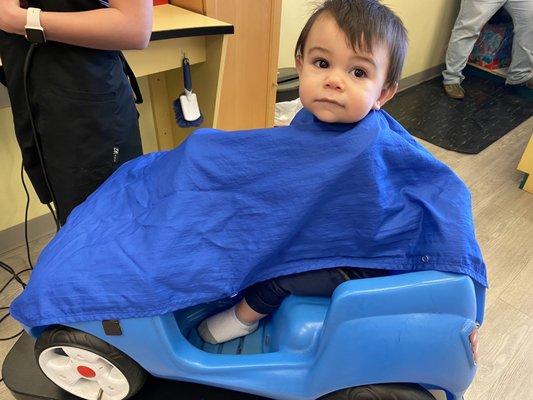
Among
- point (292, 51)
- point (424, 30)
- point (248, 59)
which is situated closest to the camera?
point (248, 59)

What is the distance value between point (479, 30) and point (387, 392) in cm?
263

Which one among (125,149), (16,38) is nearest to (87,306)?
(125,149)

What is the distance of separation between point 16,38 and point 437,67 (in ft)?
9.69

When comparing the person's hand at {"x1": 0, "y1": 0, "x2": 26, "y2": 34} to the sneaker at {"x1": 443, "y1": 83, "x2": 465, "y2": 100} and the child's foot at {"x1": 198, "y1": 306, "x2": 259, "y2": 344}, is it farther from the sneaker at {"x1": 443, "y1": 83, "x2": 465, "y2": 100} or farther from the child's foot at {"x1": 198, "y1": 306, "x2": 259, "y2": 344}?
the sneaker at {"x1": 443, "y1": 83, "x2": 465, "y2": 100}

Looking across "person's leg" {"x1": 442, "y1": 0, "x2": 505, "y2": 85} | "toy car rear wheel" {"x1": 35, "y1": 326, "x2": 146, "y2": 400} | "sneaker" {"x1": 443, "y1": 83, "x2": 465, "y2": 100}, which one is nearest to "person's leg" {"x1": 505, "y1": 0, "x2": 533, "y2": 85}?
"person's leg" {"x1": 442, "y1": 0, "x2": 505, "y2": 85}

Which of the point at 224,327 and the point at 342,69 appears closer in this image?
the point at 342,69

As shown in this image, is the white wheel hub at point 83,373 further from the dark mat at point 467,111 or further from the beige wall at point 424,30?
the dark mat at point 467,111

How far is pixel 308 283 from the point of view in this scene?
2.40 ft

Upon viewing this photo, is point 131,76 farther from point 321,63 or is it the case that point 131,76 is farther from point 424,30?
point 424,30

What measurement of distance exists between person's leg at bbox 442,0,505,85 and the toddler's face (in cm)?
230

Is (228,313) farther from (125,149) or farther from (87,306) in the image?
(125,149)

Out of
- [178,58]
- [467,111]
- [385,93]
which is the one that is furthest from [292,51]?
[385,93]

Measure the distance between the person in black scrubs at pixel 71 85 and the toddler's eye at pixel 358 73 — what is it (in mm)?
389

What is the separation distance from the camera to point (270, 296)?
755mm
